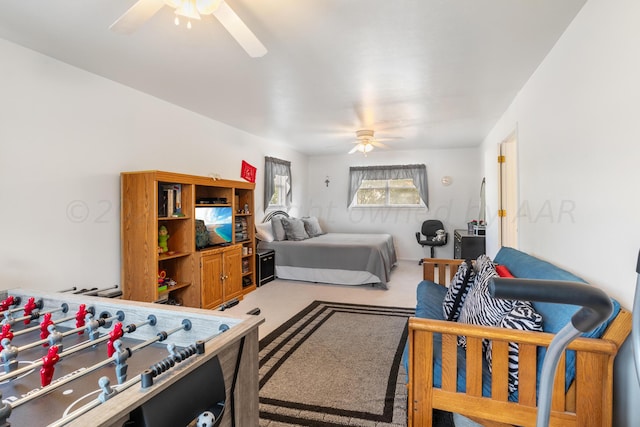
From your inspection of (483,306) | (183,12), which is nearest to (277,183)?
(183,12)

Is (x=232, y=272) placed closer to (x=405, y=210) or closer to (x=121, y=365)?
(x=121, y=365)

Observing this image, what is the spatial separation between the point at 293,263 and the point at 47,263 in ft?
10.2

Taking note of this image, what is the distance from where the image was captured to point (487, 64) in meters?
2.67

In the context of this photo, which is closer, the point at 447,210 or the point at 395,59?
the point at 395,59

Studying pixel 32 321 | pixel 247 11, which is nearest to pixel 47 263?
pixel 32 321

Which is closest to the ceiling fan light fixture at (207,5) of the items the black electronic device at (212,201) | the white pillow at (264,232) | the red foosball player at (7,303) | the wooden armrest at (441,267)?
the red foosball player at (7,303)

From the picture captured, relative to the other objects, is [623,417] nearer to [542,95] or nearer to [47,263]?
[542,95]

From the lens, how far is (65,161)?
2.66 metres

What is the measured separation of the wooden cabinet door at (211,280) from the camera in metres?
3.60

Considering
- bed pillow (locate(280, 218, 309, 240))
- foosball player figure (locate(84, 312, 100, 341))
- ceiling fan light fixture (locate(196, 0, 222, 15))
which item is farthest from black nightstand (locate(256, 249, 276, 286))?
ceiling fan light fixture (locate(196, 0, 222, 15))

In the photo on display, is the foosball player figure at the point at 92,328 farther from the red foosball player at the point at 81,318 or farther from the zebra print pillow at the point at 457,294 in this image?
the zebra print pillow at the point at 457,294

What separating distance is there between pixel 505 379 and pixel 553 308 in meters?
0.39

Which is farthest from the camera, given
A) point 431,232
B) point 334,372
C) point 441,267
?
point 431,232

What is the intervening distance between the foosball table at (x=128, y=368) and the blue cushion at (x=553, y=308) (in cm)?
111
